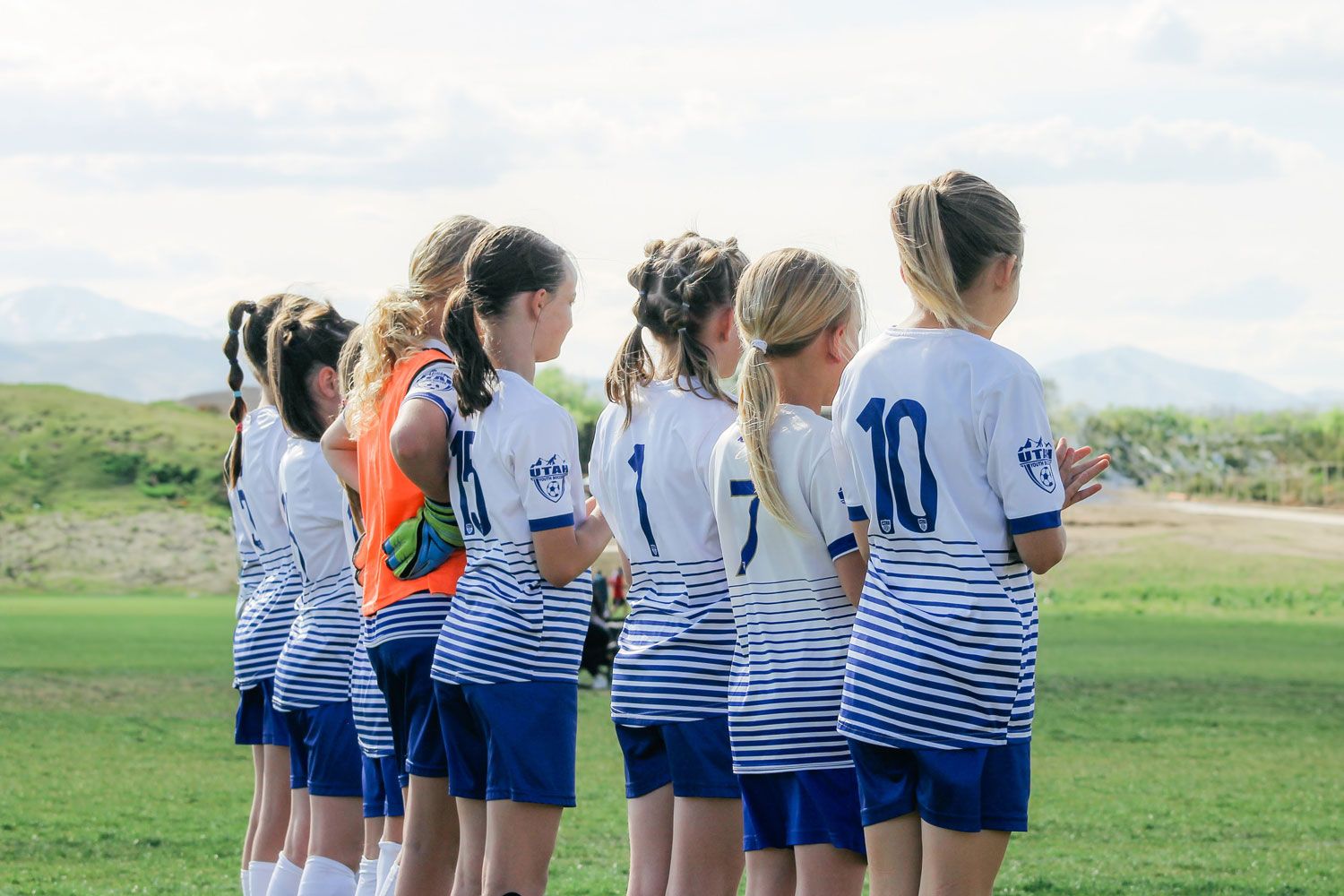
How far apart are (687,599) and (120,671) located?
17612 mm

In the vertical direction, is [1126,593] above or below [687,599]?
below

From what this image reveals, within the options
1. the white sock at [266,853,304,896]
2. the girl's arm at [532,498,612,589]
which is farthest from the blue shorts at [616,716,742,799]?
the white sock at [266,853,304,896]

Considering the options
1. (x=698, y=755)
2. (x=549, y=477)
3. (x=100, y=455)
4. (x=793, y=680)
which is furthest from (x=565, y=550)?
(x=100, y=455)

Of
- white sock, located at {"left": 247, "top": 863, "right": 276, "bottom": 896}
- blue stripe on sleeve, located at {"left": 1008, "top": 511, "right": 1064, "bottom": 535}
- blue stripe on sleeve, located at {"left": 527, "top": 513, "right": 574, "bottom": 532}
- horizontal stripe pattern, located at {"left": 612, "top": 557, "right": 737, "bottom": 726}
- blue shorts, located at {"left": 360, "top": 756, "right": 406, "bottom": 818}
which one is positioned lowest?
white sock, located at {"left": 247, "top": 863, "right": 276, "bottom": 896}

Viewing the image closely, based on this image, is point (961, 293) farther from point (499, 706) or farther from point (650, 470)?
point (499, 706)

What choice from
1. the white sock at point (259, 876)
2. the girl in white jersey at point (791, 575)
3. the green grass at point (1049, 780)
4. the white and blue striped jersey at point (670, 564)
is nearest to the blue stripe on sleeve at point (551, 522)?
the white and blue striped jersey at point (670, 564)

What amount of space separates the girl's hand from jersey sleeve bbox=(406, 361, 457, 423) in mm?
1463

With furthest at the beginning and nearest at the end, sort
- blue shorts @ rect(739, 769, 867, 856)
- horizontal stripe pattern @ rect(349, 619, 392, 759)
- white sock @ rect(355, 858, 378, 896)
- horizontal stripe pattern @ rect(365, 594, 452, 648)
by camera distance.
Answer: white sock @ rect(355, 858, 378, 896)
horizontal stripe pattern @ rect(349, 619, 392, 759)
horizontal stripe pattern @ rect(365, 594, 452, 648)
blue shorts @ rect(739, 769, 867, 856)

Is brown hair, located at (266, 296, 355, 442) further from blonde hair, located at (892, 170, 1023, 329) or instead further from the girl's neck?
blonde hair, located at (892, 170, 1023, 329)

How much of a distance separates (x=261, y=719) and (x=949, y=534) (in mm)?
3034

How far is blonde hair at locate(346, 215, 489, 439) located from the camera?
4.16 meters

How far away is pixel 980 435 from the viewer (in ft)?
10.00

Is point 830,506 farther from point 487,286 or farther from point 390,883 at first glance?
point 390,883

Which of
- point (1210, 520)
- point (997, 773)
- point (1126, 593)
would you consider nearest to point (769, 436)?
point (997, 773)
